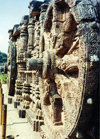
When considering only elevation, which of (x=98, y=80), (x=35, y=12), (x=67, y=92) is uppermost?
(x=35, y=12)

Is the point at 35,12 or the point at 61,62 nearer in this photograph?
the point at 61,62

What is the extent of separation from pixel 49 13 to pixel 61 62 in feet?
2.77

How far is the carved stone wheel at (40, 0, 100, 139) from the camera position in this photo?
4.52ft

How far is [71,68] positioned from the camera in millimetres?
1750

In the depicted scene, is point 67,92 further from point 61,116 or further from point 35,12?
point 35,12

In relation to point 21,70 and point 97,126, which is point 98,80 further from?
point 21,70

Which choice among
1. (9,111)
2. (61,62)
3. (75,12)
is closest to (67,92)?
(61,62)

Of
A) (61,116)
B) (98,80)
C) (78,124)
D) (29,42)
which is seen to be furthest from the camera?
(29,42)

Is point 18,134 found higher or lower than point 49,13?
lower

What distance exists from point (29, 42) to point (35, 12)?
3.78 feet

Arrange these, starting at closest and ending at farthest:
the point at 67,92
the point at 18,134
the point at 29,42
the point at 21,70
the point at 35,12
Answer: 1. the point at 67,92
2. the point at 18,134
3. the point at 35,12
4. the point at 29,42
5. the point at 21,70

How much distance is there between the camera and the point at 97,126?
1455 millimetres

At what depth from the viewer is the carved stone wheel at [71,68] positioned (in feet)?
4.52

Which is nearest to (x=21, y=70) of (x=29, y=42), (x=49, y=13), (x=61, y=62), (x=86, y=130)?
(x=29, y=42)
